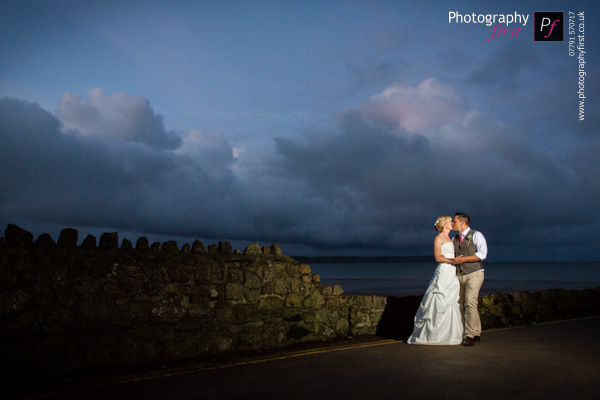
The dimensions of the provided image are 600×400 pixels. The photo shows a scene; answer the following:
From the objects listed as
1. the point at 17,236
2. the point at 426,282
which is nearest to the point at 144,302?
the point at 17,236

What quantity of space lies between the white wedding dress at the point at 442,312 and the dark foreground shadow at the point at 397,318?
140cm

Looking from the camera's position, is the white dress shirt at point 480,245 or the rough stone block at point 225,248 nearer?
the white dress shirt at point 480,245

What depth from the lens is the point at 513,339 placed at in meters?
8.91

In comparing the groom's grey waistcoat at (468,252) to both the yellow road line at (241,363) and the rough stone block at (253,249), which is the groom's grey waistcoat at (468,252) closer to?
the yellow road line at (241,363)

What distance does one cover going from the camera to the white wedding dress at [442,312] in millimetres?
8258

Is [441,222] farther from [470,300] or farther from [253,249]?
[253,249]

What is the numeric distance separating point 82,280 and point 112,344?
1.02 metres

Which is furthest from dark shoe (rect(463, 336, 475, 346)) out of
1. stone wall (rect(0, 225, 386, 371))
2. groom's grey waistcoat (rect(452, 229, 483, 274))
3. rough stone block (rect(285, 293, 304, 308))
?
rough stone block (rect(285, 293, 304, 308))

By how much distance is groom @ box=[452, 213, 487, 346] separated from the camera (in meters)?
8.43

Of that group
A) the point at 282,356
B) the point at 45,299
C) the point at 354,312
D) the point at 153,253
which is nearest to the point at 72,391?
the point at 45,299

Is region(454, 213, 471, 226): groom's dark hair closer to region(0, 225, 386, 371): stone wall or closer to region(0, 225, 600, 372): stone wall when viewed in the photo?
region(0, 225, 600, 372): stone wall

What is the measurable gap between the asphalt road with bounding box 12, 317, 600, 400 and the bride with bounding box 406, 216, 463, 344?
0.94 ft

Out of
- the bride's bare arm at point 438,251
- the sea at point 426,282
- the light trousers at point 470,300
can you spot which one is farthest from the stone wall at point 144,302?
the sea at point 426,282

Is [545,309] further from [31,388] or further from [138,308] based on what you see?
[31,388]
